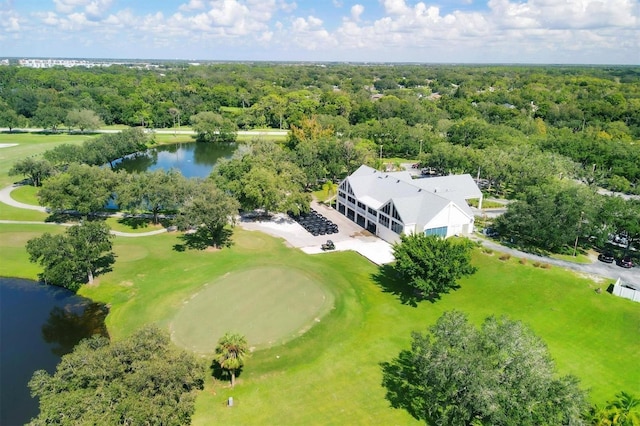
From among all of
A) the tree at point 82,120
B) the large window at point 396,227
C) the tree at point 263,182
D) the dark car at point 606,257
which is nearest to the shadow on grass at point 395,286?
the large window at point 396,227

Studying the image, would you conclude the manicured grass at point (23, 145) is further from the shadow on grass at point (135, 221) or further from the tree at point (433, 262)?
the tree at point (433, 262)

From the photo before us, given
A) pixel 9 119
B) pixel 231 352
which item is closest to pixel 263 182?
pixel 231 352

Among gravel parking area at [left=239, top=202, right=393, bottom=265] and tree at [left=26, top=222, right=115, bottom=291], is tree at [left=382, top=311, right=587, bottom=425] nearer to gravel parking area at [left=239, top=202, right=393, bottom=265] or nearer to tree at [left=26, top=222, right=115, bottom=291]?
gravel parking area at [left=239, top=202, right=393, bottom=265]

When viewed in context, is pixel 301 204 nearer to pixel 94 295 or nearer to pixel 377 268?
pixel 377 268

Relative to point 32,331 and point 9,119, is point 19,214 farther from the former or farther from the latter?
point 9,119

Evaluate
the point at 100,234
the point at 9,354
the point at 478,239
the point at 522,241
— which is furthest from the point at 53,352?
the point at 522,241
